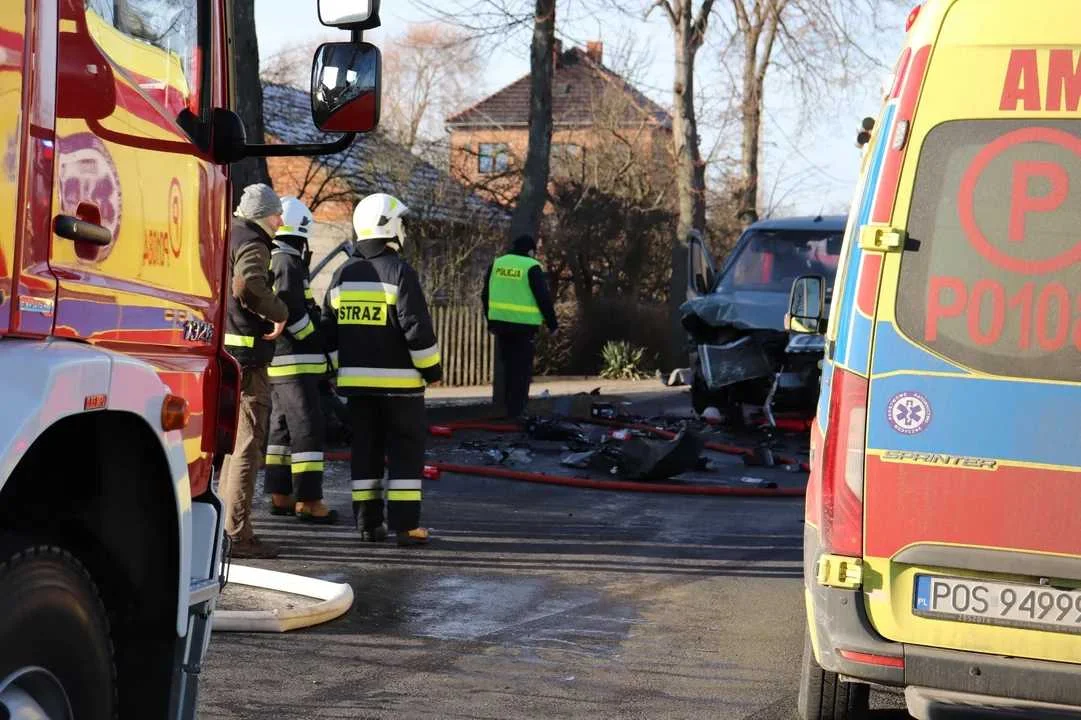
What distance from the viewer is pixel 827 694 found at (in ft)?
17.3

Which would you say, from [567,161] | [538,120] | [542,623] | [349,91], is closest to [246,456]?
[542,623]

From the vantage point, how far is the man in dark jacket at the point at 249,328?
8.49m

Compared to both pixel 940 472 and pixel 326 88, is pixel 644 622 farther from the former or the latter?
pixel 326 88

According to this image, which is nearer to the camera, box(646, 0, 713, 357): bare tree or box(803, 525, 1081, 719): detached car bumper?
box(803, 525, 1081, 719): detached car bumper

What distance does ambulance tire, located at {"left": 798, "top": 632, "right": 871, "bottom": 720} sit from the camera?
5.26 metres

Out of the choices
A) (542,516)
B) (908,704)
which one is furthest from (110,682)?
(542,516)

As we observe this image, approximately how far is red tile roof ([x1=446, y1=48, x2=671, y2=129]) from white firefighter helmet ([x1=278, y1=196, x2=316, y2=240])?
1355cm

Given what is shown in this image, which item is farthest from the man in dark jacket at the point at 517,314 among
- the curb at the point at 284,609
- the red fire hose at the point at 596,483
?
the curb at the point at 284,609

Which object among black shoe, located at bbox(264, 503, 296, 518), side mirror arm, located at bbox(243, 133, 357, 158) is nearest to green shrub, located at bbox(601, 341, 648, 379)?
black shoe, located at bbox(264, 503, 296, 518)

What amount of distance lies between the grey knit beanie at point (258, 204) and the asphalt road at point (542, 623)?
1.86 m

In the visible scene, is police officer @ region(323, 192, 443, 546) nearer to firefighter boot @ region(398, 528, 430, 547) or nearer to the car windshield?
firefighter boot @ region(398, 528, 430, 547)

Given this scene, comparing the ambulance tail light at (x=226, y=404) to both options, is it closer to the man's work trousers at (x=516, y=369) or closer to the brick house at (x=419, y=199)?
the man's work trousers at (x=516, y=369)

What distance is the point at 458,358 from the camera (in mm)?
24250

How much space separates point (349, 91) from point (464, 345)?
2011 centimetres
